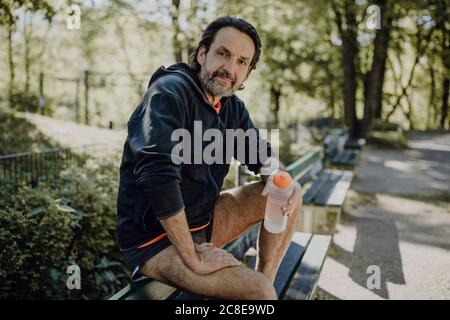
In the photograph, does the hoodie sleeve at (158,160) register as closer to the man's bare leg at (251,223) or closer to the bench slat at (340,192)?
the man's bare leg at (251,223)

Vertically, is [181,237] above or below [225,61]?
below

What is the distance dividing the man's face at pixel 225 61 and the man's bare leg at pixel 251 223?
2.19ft

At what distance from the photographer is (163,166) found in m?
1.93

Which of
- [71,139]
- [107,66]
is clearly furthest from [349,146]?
[107,66]

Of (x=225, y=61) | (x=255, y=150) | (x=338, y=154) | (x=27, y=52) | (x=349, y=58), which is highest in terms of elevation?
(x=27, y=52)

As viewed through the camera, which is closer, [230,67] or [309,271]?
[230,67]

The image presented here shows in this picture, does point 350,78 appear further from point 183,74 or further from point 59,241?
point 183,74

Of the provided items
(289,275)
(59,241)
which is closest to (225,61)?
(289,275)

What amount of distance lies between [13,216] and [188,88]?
5.05 feet

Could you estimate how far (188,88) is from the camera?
2.28 meters

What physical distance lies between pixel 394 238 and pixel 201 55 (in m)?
3.81

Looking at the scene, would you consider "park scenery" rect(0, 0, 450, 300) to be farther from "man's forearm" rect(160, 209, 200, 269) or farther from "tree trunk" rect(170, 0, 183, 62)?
"man's forearm" rect(160, 209, 200, 269)

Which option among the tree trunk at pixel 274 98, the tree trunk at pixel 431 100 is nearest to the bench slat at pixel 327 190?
the tree trunk at pixel 274 98

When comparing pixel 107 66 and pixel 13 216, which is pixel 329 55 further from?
pixel 13 216
